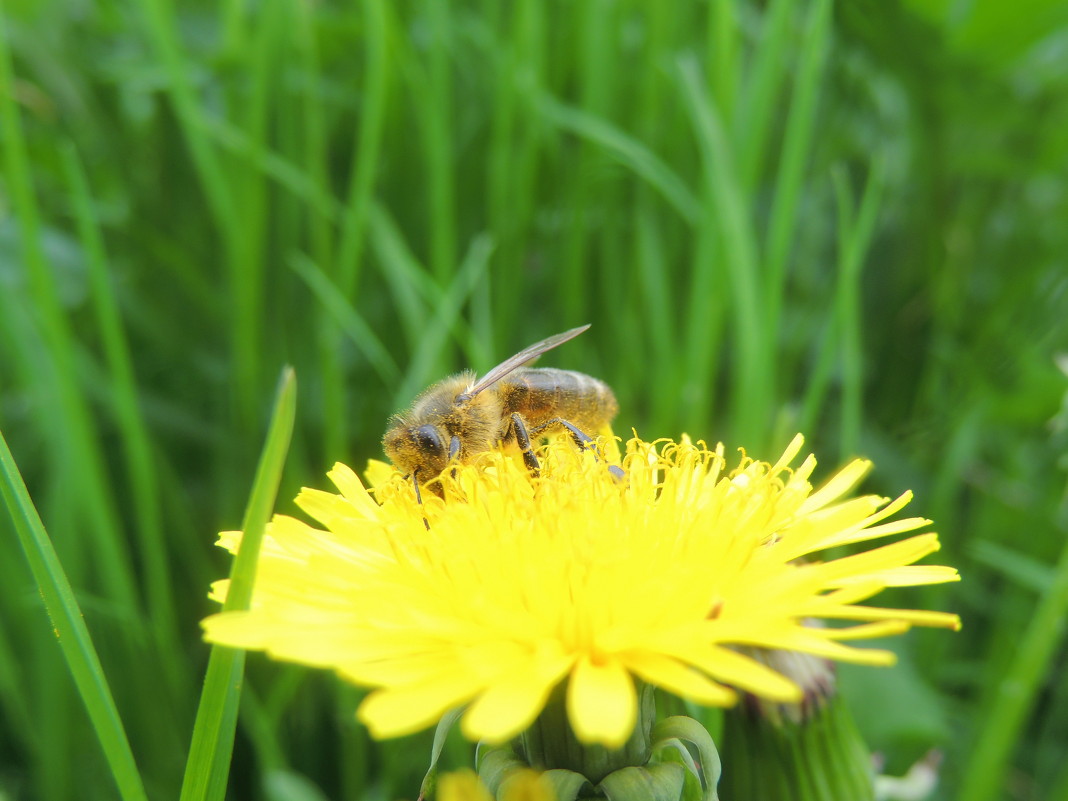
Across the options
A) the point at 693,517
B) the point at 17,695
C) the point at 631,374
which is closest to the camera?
the point at 693,517

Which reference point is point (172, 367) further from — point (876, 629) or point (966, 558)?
point (876, 629)

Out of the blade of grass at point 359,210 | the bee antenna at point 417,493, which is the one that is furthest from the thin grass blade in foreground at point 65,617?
the blade of grass at point 359,210

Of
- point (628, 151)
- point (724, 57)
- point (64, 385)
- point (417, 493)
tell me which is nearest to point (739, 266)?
point (628, 151)

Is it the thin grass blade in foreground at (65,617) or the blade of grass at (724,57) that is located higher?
the blade of grass at (724,57)

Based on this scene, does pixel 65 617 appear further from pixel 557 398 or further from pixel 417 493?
pixel 557 398

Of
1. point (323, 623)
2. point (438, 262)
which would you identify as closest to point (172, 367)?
point (438, 262)

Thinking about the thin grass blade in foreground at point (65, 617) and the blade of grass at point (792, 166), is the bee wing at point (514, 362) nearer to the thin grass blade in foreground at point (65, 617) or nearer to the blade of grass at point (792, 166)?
the blade of grass at point (792, 166)

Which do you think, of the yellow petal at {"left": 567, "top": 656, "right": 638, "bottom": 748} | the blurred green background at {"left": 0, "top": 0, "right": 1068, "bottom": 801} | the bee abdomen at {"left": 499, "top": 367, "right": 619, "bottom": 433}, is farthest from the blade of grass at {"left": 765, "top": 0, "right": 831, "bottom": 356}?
the yellow petal at {"left": 567, "top": 656, "right": 638, "bottom": 748}
